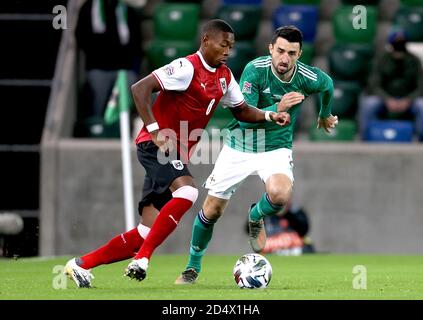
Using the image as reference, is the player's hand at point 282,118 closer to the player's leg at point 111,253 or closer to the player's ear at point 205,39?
the player's ear at point 205,39

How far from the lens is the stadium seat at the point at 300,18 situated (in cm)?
1616

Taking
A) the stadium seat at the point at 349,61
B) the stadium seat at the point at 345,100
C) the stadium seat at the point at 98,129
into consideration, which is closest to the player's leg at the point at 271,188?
the stadium seat at the point at 98,129

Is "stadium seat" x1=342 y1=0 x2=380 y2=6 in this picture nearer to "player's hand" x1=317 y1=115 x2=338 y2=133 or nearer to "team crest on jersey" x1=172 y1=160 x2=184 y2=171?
"player's hand" x1=317 y1=115 x2=338 y2=133

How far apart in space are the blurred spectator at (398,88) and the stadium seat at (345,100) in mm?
336

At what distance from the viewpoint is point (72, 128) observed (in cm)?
1578

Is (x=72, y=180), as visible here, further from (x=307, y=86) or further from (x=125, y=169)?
(x=307, y=86)

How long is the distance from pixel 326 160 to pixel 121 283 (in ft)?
19.8

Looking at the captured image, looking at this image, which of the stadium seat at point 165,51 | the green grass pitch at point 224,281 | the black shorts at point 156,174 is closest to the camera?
the green grass pitch at point 224,281

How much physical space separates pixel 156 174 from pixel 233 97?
0.98m

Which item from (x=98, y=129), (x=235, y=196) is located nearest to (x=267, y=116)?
(x=235, y=196)

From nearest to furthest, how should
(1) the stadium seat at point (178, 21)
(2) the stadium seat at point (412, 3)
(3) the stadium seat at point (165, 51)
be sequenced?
(3) the stadium seat at point (165, 51) < (1) the stadium seat at point (178, 21) < (2) the stadium seat at point (412, 3)
